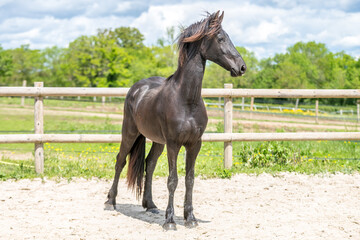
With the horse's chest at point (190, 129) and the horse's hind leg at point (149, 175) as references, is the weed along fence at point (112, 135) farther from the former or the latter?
the horse's chest at point (190, 129)

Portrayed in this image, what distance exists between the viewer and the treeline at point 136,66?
33688mm

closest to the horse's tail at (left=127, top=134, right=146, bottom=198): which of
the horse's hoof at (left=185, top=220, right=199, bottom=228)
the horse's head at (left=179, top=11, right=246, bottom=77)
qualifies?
the horse's hoof at (left=185, top=220, right=199, bottom=228)

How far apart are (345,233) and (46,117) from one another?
1297cm

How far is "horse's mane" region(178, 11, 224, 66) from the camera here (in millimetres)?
3576

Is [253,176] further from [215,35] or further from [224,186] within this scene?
[215,35]

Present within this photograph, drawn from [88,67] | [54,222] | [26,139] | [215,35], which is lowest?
[54,222]

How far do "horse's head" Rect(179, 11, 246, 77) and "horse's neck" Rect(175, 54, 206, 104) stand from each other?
0.37ft

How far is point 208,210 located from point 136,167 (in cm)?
101

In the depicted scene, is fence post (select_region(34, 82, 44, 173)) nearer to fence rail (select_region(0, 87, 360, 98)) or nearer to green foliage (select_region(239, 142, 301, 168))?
fence rail (select_region(0, 87, 360, 98))

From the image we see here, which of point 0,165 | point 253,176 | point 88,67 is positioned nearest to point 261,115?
point 253,176

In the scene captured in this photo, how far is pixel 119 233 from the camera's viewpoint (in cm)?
363

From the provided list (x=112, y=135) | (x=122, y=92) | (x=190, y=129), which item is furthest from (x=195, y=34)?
(x=112, y=135)

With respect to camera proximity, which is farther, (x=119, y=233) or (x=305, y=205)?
(x=305, y=205)

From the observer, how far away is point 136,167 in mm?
4477
